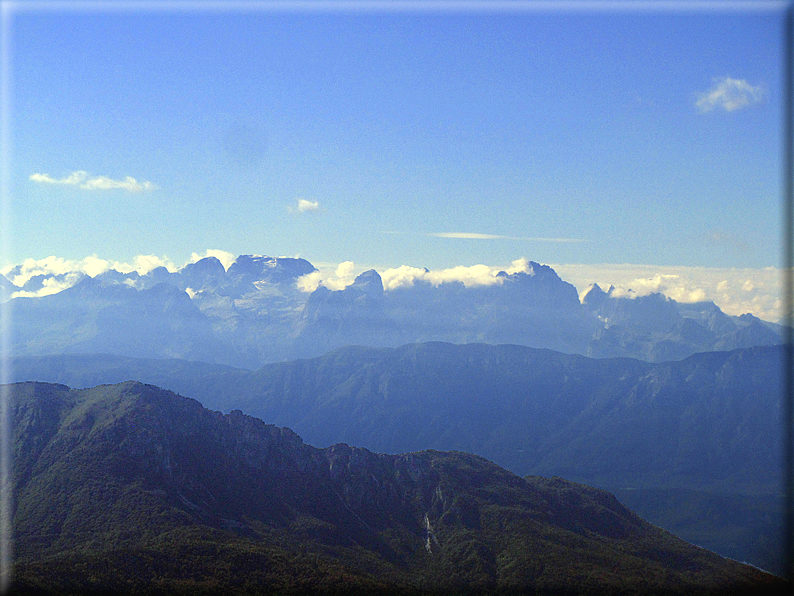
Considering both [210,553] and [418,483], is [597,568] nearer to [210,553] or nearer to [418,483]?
[418,483]

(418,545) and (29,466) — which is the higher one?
(29,466)

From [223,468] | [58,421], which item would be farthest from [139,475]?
[58,421]

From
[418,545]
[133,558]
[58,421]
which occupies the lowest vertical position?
[418,545]

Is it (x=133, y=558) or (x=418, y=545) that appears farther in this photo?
(x=418, y=545)

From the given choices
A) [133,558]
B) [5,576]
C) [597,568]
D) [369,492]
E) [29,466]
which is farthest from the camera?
[369,492]

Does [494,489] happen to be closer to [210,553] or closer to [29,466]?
[210,553]

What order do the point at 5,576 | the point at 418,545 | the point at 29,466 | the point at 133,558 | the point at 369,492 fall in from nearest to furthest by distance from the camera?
the point at 5,576 < the point at 133,558 < the point at 29,466 < the point at 418,545 < the point at 369,492
